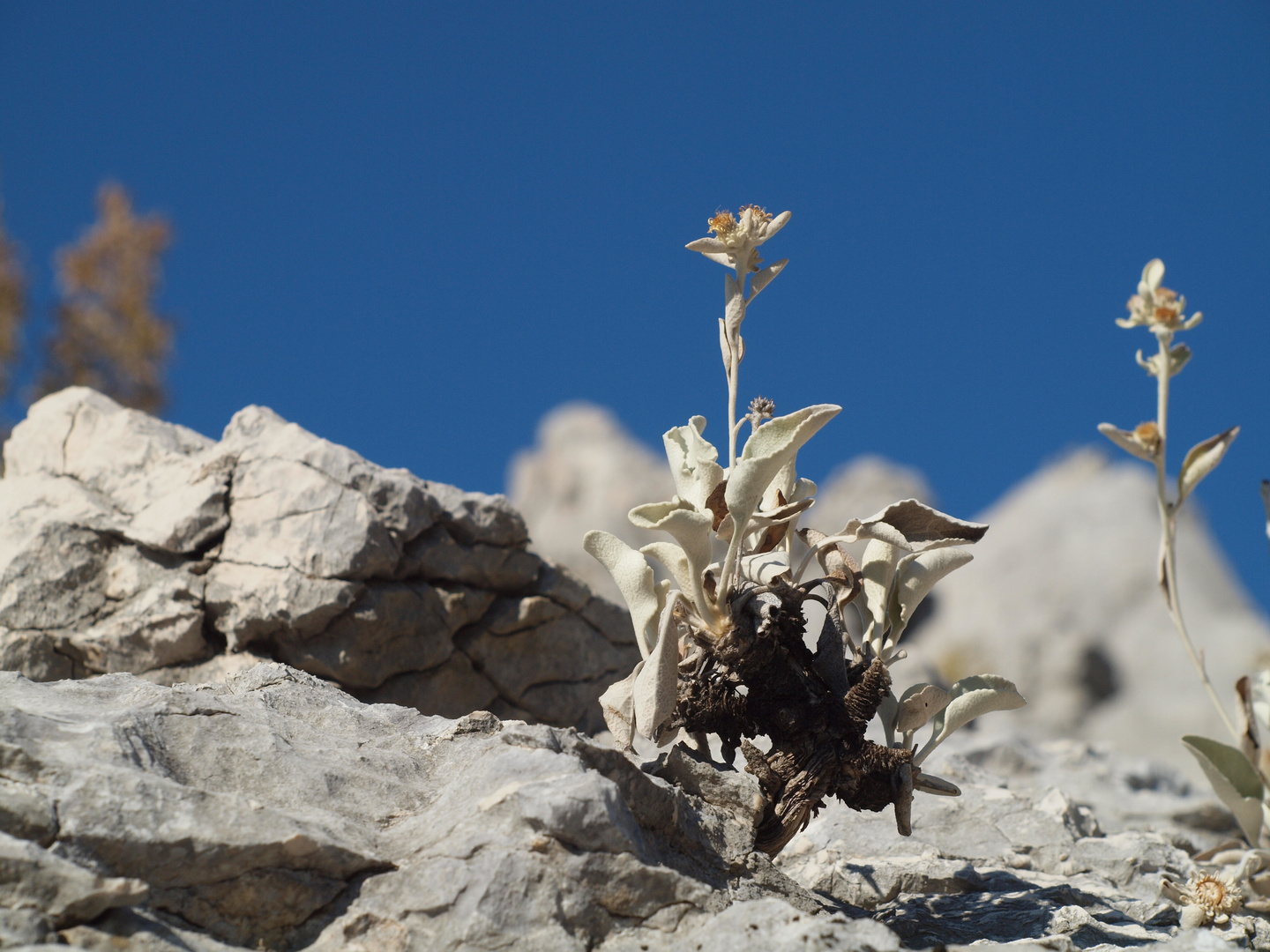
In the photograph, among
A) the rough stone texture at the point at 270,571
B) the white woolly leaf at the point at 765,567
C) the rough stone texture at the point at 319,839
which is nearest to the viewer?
the rough stone texture at the point at 319,839

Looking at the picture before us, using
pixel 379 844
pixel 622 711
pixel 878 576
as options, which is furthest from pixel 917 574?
pixel 379 844

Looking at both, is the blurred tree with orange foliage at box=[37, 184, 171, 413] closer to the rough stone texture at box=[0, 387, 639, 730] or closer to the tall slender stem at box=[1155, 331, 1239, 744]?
the rough stone texture at box=[0, 387, 639, 730]

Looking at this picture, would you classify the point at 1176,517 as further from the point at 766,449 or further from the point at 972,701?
the point at 766,449

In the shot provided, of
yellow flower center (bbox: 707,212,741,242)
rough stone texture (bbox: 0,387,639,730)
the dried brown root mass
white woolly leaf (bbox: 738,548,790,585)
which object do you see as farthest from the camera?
rough stone texture (bbox: 0,387,639,730)

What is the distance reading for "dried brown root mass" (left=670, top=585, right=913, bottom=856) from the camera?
258cm

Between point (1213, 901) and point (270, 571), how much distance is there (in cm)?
Answer: 367

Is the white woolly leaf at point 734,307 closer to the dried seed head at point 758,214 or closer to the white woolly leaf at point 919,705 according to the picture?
the dried seed head at point 758,214

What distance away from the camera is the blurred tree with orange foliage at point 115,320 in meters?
16.4

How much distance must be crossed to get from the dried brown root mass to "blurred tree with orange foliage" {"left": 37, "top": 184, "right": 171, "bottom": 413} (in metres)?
15.6

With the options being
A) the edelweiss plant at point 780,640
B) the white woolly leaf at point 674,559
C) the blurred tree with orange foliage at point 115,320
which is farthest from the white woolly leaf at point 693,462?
the blurred tree with orange foliage at point 115,320

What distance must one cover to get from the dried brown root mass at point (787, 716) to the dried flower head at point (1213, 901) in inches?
26.4

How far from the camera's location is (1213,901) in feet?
7.66

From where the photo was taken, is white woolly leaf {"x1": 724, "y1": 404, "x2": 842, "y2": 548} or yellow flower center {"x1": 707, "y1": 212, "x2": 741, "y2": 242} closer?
white woolly leaf {"x1": 724, "y1": 404, "x2": 842, "y2": 548}

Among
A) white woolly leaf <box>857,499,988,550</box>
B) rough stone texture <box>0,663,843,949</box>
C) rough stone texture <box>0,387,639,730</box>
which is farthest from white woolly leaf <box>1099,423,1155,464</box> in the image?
rough stone texture <box>0,387,639,730</box>
